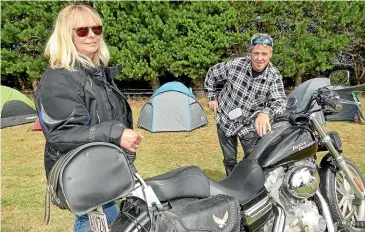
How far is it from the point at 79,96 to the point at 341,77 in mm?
1782

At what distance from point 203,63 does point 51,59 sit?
853cm

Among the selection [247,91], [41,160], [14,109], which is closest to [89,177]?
[247,91]

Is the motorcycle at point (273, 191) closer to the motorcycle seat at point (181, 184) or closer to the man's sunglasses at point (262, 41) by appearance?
the motorcycle seat at point (181, 184)

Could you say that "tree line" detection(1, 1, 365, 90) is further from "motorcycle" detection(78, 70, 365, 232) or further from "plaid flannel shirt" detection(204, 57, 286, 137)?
"motorcycle" detection(78, 70, 365, 232)

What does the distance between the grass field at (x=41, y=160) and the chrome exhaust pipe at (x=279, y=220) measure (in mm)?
1974

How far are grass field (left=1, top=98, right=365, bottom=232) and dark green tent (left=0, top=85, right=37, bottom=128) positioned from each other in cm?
17

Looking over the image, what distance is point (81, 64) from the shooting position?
2074 millimetres

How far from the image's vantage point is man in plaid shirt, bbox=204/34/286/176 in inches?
128

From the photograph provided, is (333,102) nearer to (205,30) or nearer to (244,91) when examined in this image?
(244,91)

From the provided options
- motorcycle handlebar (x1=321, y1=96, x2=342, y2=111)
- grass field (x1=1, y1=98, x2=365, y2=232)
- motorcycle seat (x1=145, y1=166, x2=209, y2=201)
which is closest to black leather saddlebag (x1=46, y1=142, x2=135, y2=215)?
motorcycle seat (x1=145, y1=166, x2=209, y2=201)

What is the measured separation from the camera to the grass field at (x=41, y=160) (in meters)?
3.89

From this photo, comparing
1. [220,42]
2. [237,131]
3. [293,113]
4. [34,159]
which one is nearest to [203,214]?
[293,113]

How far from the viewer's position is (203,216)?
191cm

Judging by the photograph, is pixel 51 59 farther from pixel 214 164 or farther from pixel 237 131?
pixel 214 164
